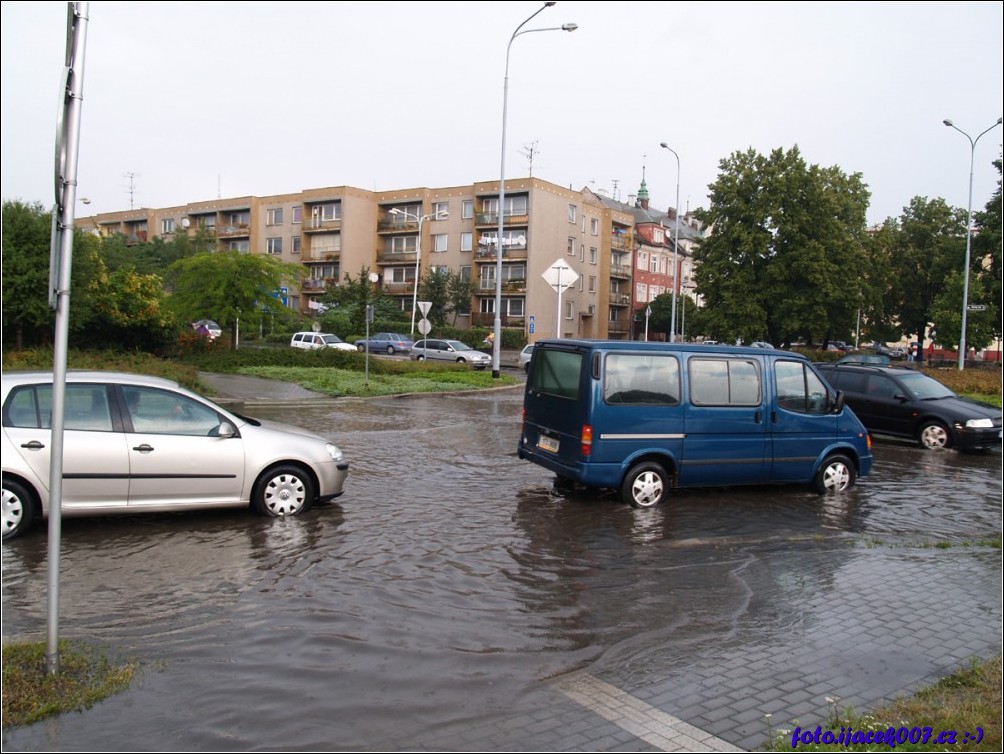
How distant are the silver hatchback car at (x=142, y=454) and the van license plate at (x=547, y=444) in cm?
264

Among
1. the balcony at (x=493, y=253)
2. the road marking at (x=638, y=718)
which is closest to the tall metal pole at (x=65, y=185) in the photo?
the road marking at (x=638, y=718)

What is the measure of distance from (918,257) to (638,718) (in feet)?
208

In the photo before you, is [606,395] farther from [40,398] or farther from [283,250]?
[283,250]

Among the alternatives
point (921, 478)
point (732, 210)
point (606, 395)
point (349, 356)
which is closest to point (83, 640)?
point (606, 395)

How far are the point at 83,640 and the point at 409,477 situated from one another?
253 inches

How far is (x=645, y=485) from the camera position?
972cm

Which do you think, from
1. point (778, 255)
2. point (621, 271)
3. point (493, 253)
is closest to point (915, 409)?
point (778, 255)

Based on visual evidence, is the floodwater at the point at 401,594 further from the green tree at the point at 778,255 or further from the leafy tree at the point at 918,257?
the leafy tree at the point at 918,257

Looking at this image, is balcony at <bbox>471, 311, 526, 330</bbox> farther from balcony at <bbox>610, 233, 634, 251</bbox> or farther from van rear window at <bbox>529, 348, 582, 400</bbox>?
van rear window at <bbox>529, 348, 582, 400</bbox>

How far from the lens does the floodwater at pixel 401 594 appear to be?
4348mm

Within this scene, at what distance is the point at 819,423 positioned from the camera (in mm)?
10766

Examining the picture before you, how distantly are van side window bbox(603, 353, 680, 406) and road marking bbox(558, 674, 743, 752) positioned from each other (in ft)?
16.3

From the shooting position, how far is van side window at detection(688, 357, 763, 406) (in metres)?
9.97

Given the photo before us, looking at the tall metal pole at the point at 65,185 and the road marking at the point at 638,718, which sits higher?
the tall metal pole at the point at 65,185
